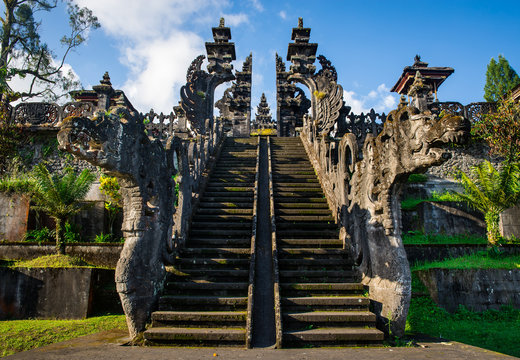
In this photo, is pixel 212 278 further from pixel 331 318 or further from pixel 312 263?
pixel 331 318

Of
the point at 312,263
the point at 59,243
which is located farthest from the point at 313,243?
the point at 59,243

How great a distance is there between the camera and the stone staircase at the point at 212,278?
4645 mm

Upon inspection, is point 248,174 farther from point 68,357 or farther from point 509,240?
point 509,240

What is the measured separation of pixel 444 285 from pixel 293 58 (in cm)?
1761

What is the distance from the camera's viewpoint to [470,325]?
6094 millimetres

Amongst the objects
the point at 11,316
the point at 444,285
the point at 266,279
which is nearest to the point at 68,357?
the point at 266,279

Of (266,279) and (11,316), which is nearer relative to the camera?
(266,279)

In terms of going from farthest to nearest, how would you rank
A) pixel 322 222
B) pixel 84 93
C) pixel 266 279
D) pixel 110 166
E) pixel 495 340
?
pixel 84 93 → pixel 322 222 → pixel 266 279 → pixel 495 340 → pixel 110 166

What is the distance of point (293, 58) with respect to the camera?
838 inches

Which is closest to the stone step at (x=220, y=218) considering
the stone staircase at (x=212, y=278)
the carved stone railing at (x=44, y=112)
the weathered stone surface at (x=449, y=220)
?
the stone staircase at (x=212, y=278)

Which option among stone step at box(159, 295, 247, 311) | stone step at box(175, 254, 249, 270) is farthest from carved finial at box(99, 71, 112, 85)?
stone step at box(159, 295, 247, 311)

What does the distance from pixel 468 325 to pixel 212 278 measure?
15.6 ft

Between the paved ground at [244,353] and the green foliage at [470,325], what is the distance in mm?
1104

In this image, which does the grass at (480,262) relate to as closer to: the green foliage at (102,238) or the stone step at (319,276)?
the stone step at (319,276)
